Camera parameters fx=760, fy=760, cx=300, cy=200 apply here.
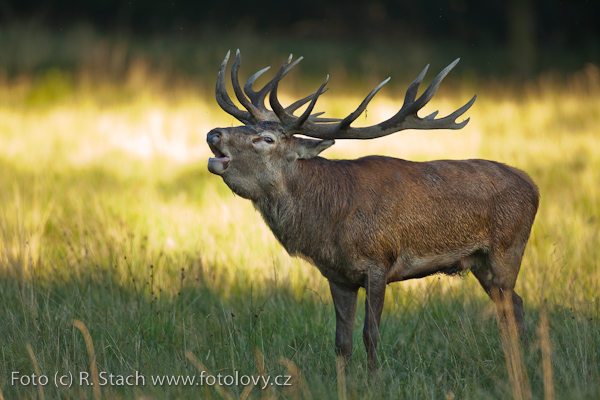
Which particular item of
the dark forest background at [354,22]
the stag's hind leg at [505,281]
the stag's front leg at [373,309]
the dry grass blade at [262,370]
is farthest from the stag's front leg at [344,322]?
the dark forest background at [354,22]

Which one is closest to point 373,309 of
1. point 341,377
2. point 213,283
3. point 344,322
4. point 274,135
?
point 344,322

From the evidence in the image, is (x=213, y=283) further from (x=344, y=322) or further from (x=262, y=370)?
(x=262, y=370)

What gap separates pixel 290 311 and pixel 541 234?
A: 8.44 feet

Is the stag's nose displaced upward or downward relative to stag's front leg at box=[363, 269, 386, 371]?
upward

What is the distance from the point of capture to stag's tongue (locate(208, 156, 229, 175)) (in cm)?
433

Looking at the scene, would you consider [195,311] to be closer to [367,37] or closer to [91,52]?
[91,52]

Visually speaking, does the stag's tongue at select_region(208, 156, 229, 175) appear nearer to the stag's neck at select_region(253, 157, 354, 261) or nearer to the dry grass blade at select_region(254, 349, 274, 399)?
the stag's neck at select_region(253, 157, 354, 261)

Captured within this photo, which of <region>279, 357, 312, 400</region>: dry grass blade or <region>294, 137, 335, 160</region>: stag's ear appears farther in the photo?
<region>294, 137, 335, 160</region>: stag's ear

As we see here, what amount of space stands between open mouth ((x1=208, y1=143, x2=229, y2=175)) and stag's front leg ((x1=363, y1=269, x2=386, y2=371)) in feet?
3.49

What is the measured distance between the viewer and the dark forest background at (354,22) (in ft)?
73.2

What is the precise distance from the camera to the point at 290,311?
5.38 m

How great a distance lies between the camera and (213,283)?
576 cm

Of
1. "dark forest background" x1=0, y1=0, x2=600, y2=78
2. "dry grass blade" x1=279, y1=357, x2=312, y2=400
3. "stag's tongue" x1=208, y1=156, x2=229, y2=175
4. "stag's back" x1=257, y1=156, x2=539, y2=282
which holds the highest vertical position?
"dark forest background" x1=0, y1=0, x2=600, y2=78

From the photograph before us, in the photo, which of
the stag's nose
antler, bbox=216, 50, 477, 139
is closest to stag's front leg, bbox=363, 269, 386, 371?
antler, bbox=216, 50, 477, 139
